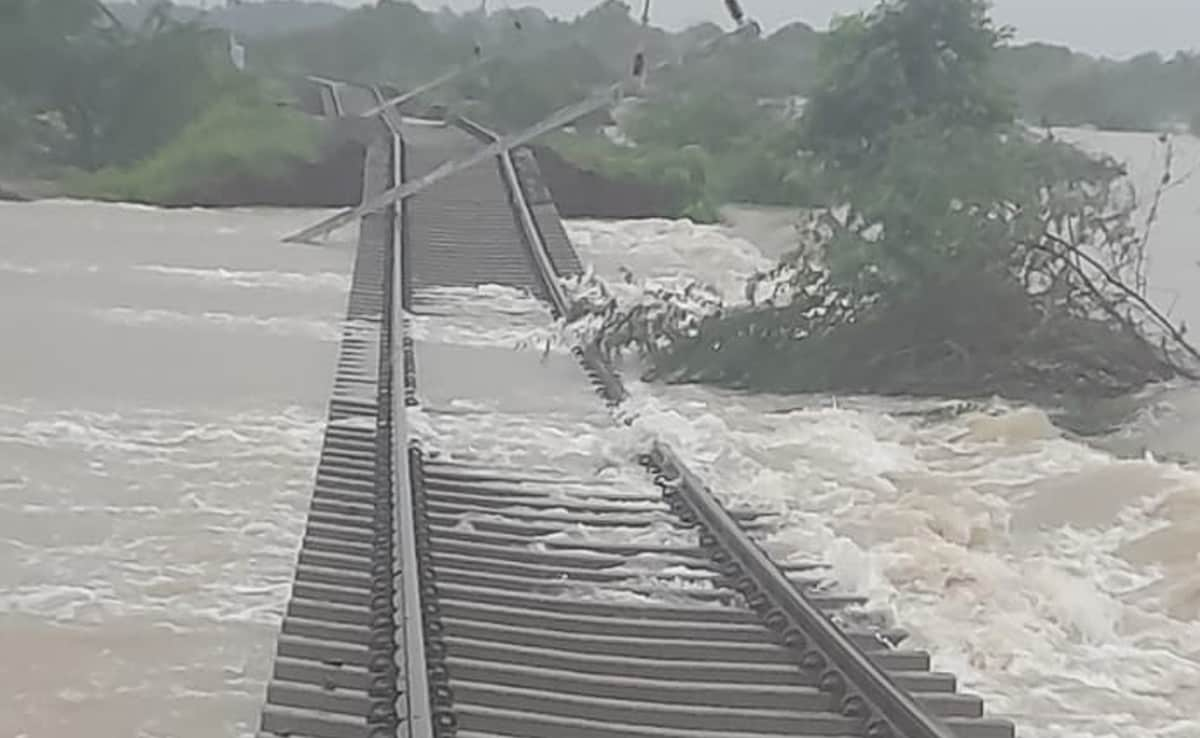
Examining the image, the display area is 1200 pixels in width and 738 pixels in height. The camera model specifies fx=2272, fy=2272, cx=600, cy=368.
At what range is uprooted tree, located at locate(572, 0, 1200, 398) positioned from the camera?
1827 centimetres

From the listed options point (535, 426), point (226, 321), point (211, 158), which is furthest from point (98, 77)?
point (535, 426)

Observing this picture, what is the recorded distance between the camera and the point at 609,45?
9150 centimetres

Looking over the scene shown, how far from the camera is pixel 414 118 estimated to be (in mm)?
58781

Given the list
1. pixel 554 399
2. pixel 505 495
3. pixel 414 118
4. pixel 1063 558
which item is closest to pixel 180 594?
pixel 505 495

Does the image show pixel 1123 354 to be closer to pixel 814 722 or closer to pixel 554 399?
pixel 554 399

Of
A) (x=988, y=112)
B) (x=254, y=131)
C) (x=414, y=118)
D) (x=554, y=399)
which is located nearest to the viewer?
(x=554, y=399)

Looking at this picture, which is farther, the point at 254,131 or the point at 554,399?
the point at 254,131

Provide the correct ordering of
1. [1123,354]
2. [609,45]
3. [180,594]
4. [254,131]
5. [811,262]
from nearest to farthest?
[180,594]
[1123,354]
[811,262]
[254,131]
[609,45]

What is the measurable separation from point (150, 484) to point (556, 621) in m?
4.19

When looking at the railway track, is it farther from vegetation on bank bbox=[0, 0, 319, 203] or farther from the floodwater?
vegetation on bank bbox=[0, 0, 319, 203]

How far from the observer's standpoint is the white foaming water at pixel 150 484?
30.3ft

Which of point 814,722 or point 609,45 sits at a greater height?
point 609,45

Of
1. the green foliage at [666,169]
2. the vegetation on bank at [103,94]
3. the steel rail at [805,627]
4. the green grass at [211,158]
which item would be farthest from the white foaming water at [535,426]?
the vegetation on bank at [103,94]

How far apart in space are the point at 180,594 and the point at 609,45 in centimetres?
8207
